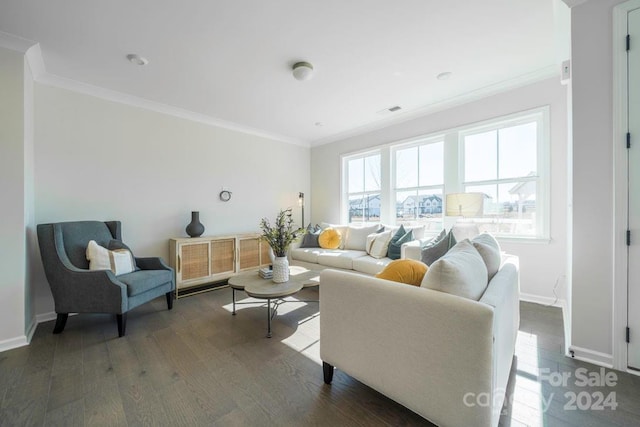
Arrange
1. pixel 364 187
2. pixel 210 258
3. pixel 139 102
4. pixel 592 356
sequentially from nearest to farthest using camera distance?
pixel 592 356 < pixel 139 102 < pixel 210 258 < pixel 364 187

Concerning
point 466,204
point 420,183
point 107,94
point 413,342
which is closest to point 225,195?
point 107,94

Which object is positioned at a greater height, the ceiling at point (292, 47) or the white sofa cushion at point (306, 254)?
the ceiling at point (292, 47)

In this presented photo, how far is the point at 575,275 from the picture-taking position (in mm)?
1893

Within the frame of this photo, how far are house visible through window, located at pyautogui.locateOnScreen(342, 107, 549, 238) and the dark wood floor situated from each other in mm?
1331

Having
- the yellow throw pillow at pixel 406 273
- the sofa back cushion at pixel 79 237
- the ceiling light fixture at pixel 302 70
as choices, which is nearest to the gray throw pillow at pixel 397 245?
the yellow throw pillow at pixel 406 273

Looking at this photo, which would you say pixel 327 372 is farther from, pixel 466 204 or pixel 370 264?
pixel 466 204

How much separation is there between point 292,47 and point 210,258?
9.64 ft

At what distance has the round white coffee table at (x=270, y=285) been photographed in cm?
227

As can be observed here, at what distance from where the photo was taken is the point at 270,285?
98.4 inches

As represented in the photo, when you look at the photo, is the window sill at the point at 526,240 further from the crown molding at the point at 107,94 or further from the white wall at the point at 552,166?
the crown molding at the point at 107,94

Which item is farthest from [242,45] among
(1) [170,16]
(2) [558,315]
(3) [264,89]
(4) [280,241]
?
(2) [558,315]

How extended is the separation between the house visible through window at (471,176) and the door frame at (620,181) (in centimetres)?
128

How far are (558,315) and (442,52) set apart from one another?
294 centimetres

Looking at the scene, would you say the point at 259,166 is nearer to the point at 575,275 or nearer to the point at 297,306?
the point at 297,306
